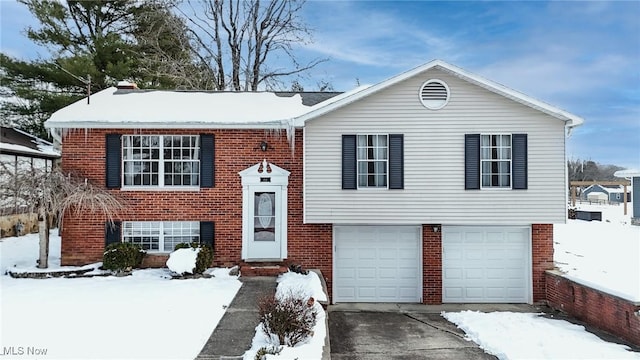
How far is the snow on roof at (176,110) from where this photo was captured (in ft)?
37.6

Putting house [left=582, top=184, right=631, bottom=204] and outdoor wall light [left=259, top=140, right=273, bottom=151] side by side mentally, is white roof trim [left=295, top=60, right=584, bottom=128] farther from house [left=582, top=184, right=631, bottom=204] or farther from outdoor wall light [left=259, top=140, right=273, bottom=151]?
house [left=582, top=184, right=631, bottom=204]

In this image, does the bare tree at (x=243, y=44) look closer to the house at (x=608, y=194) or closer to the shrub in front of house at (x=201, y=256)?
the shrub in front of house at (x=201, y=256)

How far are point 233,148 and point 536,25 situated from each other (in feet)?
44.3

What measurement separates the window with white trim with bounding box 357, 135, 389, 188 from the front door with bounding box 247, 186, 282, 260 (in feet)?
8.04

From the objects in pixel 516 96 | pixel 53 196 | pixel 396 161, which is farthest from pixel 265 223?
pixel 516 96

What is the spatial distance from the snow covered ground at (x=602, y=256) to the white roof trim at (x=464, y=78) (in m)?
4.31

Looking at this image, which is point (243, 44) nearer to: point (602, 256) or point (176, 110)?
point (176, 110)

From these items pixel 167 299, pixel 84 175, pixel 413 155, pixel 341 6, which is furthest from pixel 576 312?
pixel 341 6

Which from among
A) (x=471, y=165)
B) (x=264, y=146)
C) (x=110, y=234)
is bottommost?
(x=110, y=234)

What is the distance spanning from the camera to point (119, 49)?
2309 cm

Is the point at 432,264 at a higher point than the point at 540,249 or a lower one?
lower

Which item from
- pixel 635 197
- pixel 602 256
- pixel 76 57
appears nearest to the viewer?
pixel 602 256

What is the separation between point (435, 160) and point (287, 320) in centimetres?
689

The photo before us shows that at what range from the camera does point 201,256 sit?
10789 mm
